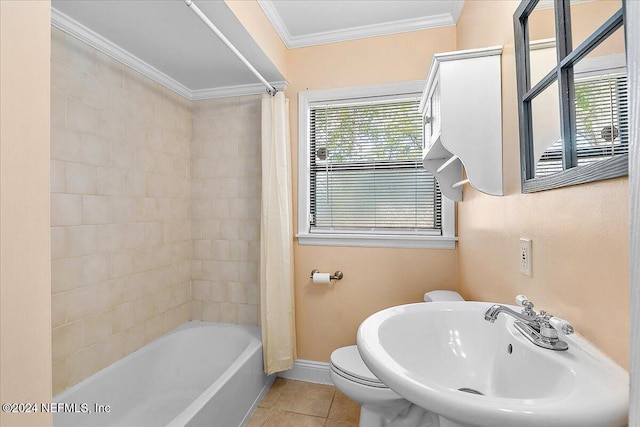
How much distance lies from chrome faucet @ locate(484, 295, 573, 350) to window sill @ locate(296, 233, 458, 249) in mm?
1000

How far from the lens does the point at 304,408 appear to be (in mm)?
1756

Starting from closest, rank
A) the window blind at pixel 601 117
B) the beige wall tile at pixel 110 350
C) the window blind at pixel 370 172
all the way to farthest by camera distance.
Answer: the window blind at pixel 601 117 → the beige wall tile at pixel 110 350 → the window blind at pixel 370 172

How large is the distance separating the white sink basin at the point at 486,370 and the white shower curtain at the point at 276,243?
3.37 feet

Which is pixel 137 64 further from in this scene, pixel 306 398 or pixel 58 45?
pixel 306 398

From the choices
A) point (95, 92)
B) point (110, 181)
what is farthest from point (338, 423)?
point (95, 92)

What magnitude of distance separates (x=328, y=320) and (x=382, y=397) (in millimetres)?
734

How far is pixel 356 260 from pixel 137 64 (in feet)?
6.16

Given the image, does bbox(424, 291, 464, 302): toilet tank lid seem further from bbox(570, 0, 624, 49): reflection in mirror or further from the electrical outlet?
bbox(570, 0, 624, 49): reflection in mirror

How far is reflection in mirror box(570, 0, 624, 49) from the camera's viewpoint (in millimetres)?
638

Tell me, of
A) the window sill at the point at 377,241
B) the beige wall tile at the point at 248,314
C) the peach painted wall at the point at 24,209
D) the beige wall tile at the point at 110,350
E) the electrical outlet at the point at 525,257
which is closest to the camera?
the peach painted wall at the point at 24,209

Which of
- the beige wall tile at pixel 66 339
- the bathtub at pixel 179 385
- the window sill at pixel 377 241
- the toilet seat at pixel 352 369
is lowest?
the bathtub at pixel 179 385

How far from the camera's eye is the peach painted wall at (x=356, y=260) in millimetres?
1875

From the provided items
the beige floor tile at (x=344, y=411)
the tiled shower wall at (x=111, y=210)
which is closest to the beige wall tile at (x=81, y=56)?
the tiled shower wall at (x=111, y=210)

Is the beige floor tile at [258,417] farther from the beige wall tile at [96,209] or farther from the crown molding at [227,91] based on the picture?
the crown molding at [227,91]
